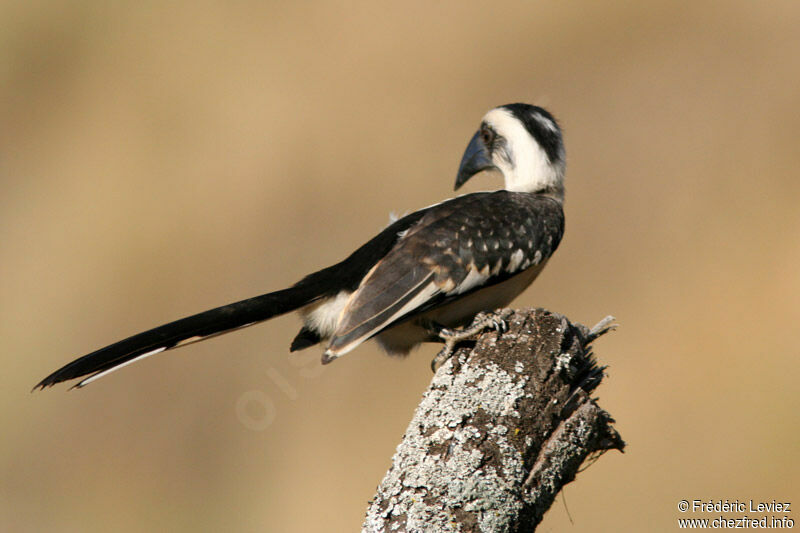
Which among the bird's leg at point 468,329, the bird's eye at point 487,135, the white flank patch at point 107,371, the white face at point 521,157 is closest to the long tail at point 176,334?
the white flank patch at point 107,371

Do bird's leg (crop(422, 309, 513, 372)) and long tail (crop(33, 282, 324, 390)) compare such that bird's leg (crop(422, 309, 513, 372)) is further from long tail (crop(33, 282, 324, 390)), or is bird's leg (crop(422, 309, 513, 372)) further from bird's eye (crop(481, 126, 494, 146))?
bird's eye (crop(481, 126, 494, 146))

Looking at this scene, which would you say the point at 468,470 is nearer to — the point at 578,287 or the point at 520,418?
the point at 520,418

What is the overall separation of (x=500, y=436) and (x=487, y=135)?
2707 millimetres

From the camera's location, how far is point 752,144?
7.78 metres

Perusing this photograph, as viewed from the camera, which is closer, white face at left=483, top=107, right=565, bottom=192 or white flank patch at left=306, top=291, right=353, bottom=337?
white flank patch at left=306, top=291, right=353, bottom=337

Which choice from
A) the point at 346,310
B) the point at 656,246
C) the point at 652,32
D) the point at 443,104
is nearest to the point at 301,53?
the point at 443,104

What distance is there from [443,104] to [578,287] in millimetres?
2393

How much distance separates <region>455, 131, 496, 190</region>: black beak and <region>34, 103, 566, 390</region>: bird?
62cm

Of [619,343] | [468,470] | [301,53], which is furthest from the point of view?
[301,53]

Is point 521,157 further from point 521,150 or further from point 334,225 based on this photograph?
point 334,225

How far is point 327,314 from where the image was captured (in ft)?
12.9

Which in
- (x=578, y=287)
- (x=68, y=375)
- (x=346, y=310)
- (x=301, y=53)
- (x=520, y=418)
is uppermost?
(x=301, y=53)

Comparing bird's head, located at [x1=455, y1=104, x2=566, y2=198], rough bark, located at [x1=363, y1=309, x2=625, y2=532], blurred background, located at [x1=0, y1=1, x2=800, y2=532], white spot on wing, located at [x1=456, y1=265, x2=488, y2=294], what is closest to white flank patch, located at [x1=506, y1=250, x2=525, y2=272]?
white spot on wing, located at [x1=456, y1=265, x2=488, y2=294]

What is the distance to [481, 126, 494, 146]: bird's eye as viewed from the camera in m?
4.89
